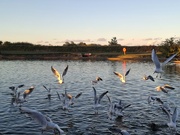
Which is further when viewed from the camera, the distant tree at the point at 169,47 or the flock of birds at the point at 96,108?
the distant tree at the point at 169,47

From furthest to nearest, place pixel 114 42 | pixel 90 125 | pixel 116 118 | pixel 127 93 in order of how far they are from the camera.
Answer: pixel 114 42, pixel 127 93, pixel 116 118, pixel 90 125

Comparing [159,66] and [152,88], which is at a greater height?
[159,66]

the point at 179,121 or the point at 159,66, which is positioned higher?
the point at 159,66

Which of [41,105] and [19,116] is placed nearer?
[19,116]

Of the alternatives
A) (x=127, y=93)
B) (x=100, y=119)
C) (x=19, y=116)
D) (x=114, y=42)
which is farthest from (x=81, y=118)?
(x=114, y=42)

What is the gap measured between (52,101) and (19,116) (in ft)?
13.4

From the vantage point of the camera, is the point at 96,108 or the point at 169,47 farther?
the point at 169,47

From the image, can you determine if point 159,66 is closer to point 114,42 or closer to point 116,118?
point 116,118

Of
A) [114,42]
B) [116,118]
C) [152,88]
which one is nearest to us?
[116,118]

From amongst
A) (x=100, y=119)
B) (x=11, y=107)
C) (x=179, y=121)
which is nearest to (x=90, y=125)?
(x=100, y=119)

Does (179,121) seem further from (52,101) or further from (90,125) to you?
(52,101)

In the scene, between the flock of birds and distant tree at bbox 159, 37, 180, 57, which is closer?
the flock of birds

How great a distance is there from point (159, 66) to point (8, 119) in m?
8.84

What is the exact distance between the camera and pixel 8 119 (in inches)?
645
